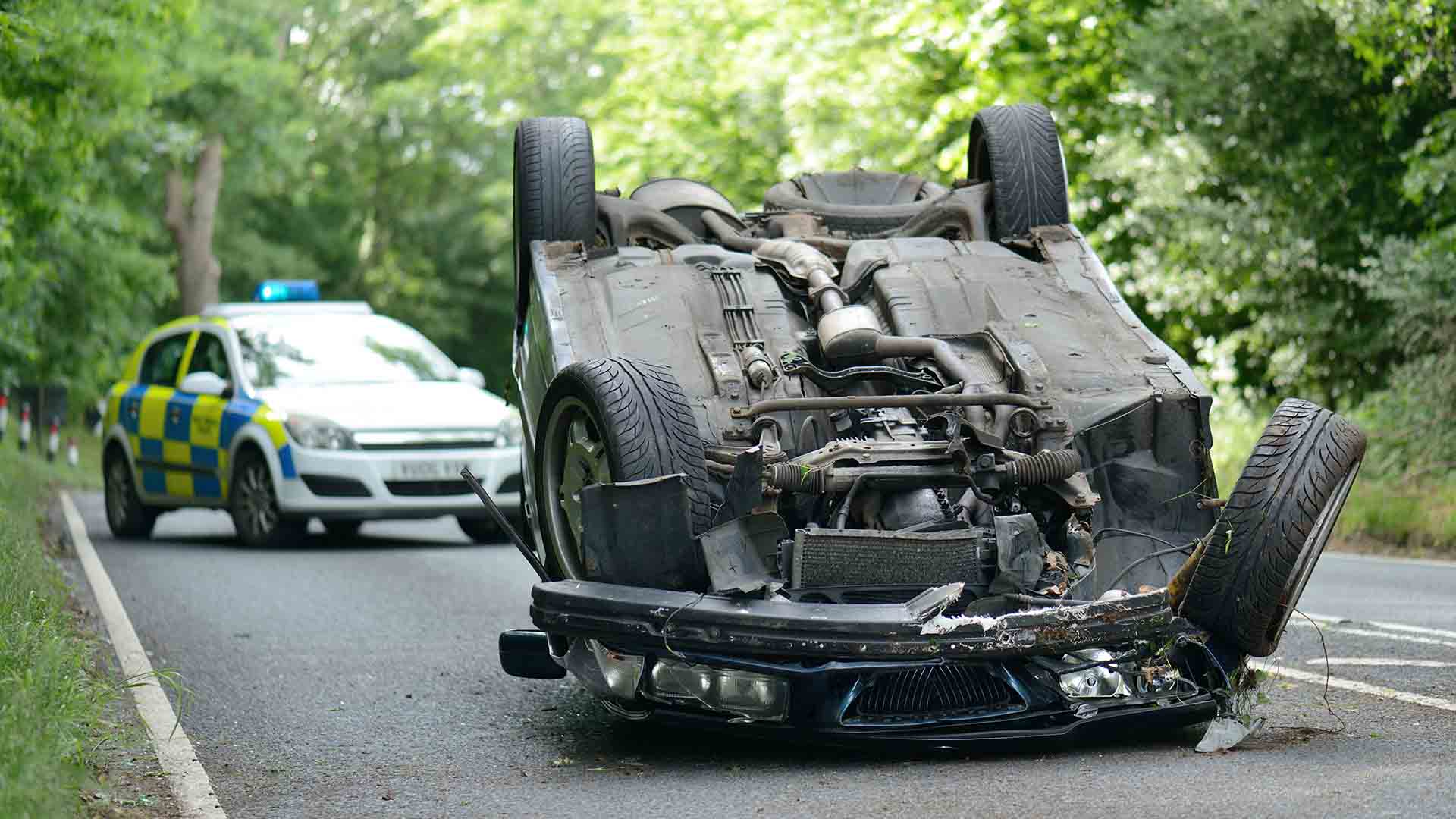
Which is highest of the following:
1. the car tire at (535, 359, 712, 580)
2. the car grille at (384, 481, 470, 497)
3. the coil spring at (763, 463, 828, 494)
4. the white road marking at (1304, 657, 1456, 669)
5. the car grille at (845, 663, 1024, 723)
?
the car tire at (535, 359, 712, 580)

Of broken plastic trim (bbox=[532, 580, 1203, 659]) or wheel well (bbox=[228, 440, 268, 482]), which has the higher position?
Result: broken plastic trim (bbox=[532, 580, 1203, 659])

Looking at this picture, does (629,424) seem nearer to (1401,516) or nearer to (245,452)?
(245,452)

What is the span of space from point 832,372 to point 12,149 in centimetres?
949

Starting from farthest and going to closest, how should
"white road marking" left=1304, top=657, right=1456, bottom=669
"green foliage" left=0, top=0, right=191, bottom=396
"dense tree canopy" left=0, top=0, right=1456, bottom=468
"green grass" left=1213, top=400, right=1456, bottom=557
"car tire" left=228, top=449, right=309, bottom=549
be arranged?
"dense tree canopy" left=0, top=0, right=1456, bottom=468 < "car tire" left=228, top=449, right=309, bottom=549 < "green grass" left=1213, top=400, right=1456, bottom=557 < "green foliage" left=0, top=0, right=191, bottom=396 < "white road marking" left=1304, top=657, right=1456, bottom=669

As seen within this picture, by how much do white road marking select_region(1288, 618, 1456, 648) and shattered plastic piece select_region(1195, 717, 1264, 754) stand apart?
266 centimetres

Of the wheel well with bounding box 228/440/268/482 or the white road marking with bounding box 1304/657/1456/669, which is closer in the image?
the white road marking with bounding box 1304/657/1456/669

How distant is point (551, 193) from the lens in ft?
28.3

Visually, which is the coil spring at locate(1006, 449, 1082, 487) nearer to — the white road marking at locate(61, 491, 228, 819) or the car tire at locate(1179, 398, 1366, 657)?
the car tire at locate(1179, 398, 1366, 657)

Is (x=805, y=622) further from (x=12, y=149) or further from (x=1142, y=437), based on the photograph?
(x=12, y=149)

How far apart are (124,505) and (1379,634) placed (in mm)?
10191

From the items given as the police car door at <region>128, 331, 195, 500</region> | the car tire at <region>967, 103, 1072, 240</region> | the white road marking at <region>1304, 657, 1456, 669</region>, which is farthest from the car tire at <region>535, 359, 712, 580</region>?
the police car door at <region>128, 331, 195, 500</region>

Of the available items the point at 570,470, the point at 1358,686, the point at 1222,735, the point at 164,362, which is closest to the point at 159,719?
the point at 570,470

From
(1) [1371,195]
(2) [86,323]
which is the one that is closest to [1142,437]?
(1) [1371,195]

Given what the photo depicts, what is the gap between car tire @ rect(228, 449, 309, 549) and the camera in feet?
46.9
